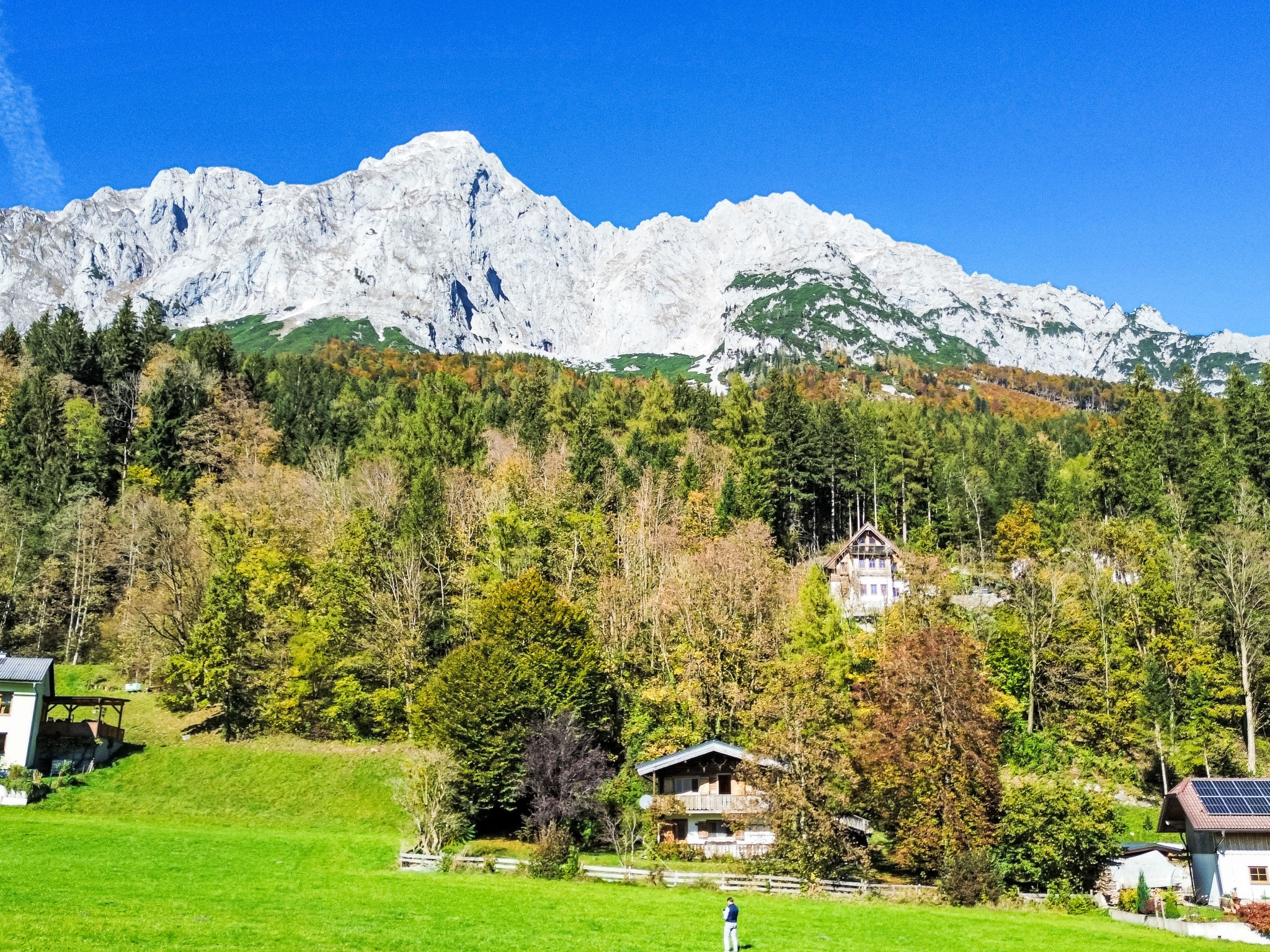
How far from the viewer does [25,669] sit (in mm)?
48594

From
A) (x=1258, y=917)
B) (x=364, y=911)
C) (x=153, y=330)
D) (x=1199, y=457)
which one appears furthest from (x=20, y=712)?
(x=1199, y=457)

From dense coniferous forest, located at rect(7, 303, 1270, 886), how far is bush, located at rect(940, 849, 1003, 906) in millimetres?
1504

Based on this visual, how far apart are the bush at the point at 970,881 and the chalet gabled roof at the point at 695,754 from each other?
1177 centimetres

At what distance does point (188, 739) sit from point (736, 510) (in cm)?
4271

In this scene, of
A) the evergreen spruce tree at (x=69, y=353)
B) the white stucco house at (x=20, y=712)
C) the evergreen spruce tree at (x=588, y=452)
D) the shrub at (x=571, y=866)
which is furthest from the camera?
the evergreen spruce tree at (x=69, y=353)

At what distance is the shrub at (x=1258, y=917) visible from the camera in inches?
1205

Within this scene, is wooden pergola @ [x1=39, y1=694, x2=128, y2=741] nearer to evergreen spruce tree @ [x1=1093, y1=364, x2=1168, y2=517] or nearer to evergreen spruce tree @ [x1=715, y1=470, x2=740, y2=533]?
evergreen spruce tree @ [x1=715, y1=470, x2=740, y2=533]

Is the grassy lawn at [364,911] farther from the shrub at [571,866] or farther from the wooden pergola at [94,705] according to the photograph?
the wooden pergola at [94,705]

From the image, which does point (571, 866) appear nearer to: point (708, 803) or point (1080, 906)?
point (708, 803)

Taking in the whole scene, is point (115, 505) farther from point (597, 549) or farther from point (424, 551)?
point (597, 549)

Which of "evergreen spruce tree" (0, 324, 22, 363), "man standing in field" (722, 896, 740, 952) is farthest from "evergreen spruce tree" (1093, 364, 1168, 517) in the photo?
"evergreen spruce tree" (0, 324, 22, 363)

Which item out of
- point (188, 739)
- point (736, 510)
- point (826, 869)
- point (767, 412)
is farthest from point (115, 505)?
point (826, 869)

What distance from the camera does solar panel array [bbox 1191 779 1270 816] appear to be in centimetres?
3731

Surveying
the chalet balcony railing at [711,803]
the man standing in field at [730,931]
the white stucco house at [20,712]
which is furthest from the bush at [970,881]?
the white stucco house at [20,712]
